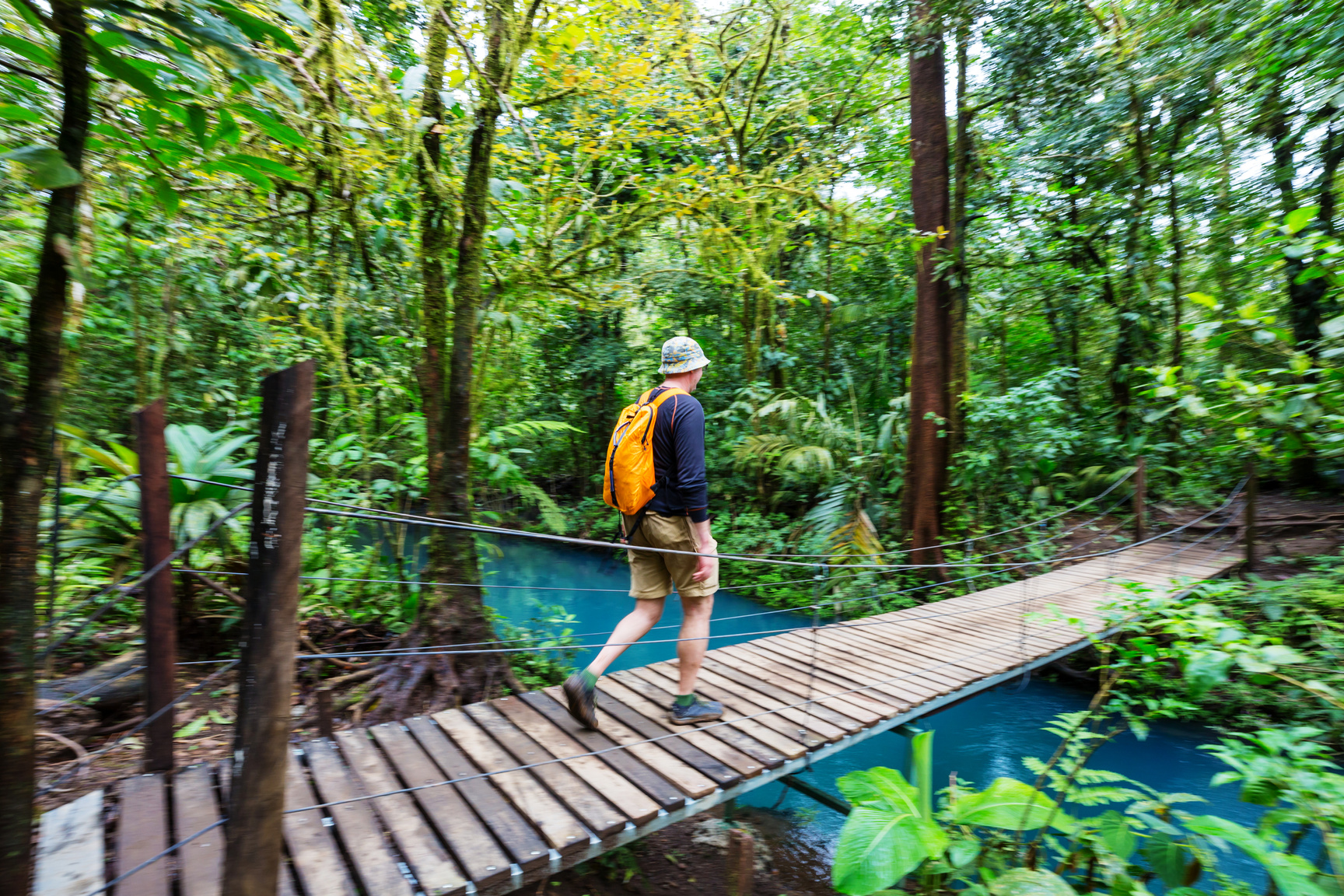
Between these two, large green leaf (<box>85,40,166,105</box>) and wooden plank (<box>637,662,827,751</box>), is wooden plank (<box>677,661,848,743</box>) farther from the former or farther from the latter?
large green leaf (<box>85,40,166,105</box>)

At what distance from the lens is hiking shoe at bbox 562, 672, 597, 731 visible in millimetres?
2658

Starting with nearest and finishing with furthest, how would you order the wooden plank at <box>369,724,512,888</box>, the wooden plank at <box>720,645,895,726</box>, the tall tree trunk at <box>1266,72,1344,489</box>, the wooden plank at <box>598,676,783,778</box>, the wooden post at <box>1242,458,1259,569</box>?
the wooden plank at <box>369,724,512,888</box>
the wooden plank at <box>598,676,783,778</box>
the wooden plank at <box>720,645,895,726</box>
the tall tree trunk at <box>1266,72,1344,489</box>
the wooden post at <box>1242,458,1259,569</box>

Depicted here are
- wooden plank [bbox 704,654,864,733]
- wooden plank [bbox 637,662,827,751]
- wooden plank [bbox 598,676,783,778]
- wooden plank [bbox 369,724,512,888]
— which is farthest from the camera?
wooden plank [bbox 704,654,864,733]

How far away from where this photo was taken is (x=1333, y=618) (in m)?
4.76

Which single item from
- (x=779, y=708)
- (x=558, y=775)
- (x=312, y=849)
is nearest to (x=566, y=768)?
(x=558, y=775)

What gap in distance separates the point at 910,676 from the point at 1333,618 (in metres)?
3.63

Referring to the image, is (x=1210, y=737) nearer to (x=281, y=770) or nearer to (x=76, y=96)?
(x=281, y=770)

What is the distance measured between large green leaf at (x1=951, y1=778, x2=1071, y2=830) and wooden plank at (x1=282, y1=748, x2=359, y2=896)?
2104 millimetres

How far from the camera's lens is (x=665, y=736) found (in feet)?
9.04

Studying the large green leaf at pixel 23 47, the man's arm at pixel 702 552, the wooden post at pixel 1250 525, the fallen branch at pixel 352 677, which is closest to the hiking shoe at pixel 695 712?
the man's arm at pixel 702 552

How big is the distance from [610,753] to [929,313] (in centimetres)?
562

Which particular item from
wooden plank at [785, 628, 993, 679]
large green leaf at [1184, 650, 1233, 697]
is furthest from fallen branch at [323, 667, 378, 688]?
large green leaf at [1184, 650, 1233, 697]

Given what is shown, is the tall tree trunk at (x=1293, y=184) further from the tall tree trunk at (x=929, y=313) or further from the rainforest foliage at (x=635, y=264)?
the tall tree trunk at (x=929, y=313)

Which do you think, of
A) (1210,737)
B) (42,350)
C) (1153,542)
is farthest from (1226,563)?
(42,350)
